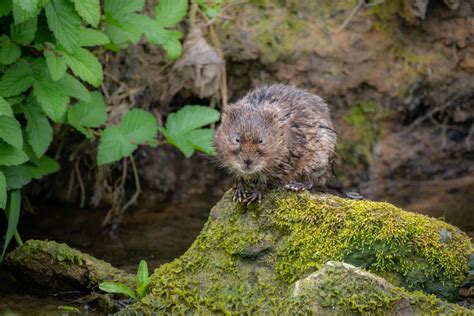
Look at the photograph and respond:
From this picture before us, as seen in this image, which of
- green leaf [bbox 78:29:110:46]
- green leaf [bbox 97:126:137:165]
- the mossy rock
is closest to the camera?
the mossy rock

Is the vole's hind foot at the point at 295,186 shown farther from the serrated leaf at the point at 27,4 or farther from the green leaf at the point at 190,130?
the serrated leaf at the point at 27,4

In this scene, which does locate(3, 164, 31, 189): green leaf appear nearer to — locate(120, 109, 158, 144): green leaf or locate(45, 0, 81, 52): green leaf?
locate(120, 109, 158, 144): green leaf

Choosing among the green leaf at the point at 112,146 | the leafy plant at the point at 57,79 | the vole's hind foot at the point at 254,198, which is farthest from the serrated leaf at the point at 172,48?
the vole's hind foot at the point at 254,198

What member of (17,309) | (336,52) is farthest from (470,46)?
(17,309)

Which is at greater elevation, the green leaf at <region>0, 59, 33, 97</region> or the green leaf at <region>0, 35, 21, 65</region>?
the green leaf at <region>0, 35, 21, 65</region>

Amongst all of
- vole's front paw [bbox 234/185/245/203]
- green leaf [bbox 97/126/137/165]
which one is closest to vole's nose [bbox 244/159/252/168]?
vole's front paw [bbox 234/185/245/203]

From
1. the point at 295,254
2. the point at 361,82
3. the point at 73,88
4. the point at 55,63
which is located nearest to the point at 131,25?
the point at 73,88

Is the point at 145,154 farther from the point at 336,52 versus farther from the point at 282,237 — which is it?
the point at 282,237
